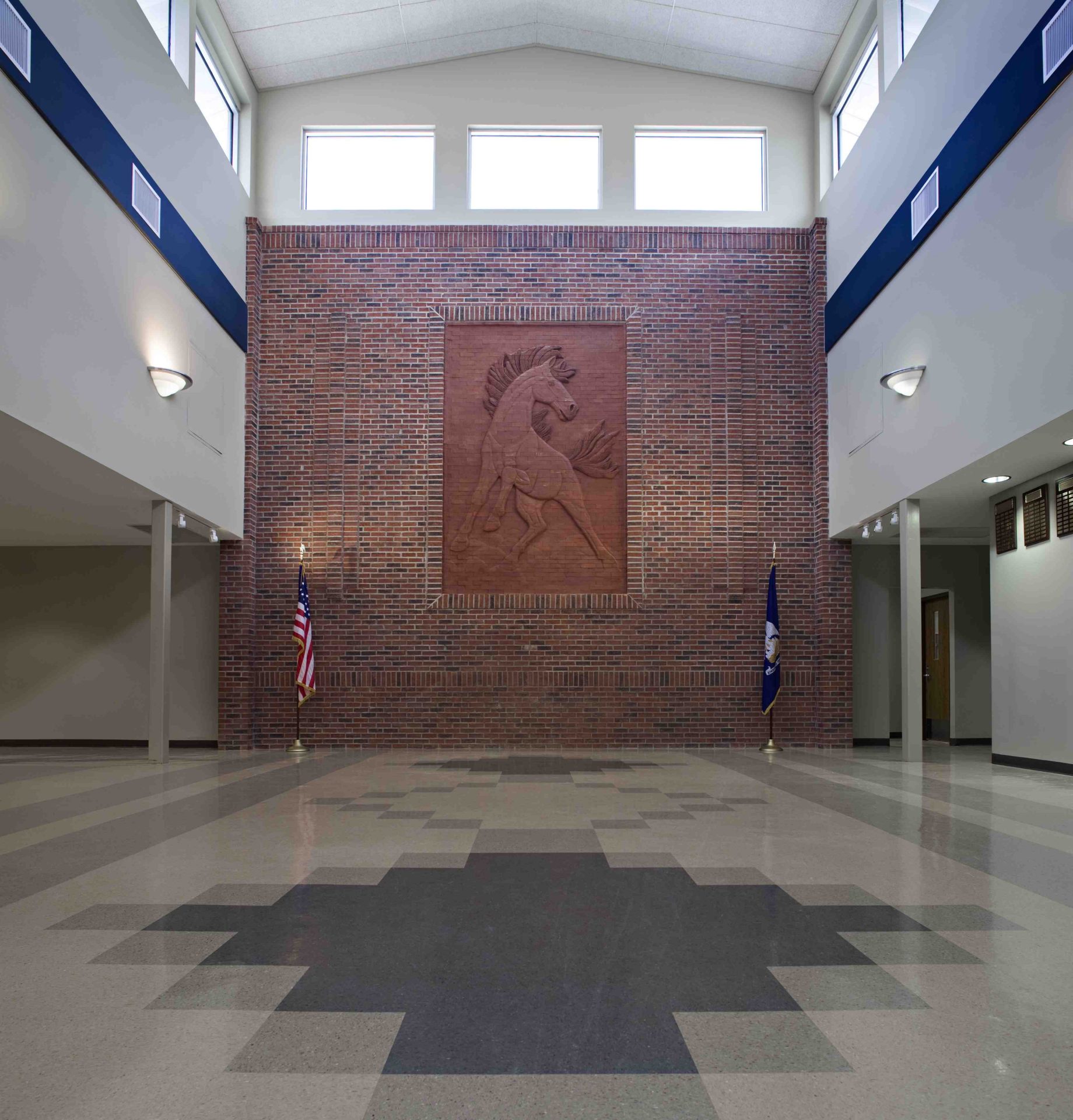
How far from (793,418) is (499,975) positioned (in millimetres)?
11873

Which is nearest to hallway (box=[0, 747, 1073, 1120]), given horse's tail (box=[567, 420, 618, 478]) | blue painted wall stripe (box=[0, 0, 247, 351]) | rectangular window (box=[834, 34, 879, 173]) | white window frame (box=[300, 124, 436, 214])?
blue painted wall stripe (box=[0, 0, 247, 351])

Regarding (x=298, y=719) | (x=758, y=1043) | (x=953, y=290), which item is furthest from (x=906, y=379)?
(x=758, y=1043)

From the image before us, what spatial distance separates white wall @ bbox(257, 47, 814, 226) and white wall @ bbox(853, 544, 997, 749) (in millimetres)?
5384

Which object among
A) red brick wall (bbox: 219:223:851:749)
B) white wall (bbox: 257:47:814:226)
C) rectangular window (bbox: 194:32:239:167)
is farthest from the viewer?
white wall (bbox: 257:47:814:226)

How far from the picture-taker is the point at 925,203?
10.0m

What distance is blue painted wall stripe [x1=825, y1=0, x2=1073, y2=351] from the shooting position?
7723mm

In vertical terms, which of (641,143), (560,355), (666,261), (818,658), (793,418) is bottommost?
(818,658)

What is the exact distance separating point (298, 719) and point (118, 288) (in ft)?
20.3

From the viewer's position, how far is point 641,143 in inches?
558

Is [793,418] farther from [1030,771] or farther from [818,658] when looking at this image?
[1030,771]

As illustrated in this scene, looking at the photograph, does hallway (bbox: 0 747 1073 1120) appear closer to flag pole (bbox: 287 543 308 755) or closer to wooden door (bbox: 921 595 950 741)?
flag pole (bbox: 287 543 308 755)

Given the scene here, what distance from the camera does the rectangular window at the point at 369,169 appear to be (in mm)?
14109

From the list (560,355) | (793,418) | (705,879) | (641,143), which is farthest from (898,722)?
(705,879)

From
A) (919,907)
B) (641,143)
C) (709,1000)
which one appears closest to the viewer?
(709,1000)
